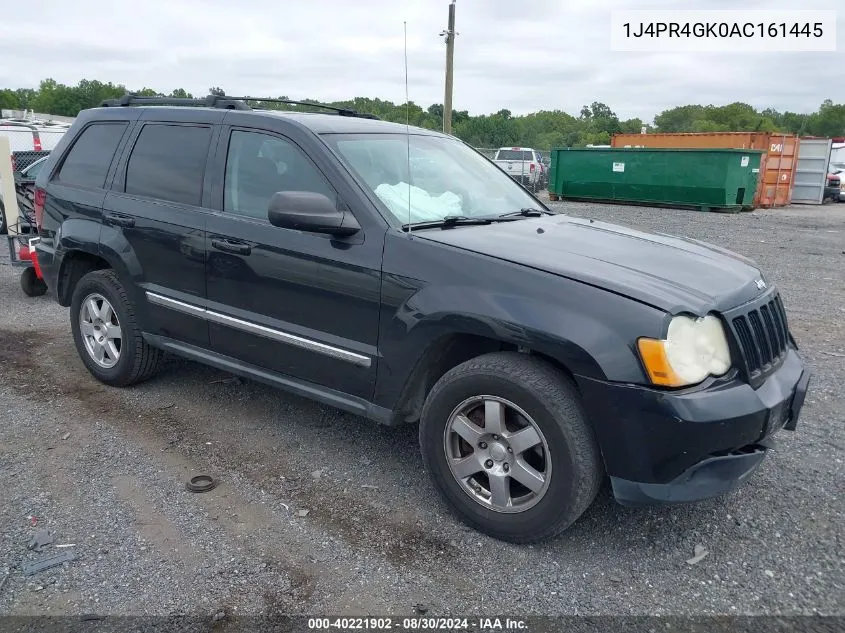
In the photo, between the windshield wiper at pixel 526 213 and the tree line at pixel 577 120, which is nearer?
the windshield wiper at pixel 526 213

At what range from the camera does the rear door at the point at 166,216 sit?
406 centimetres

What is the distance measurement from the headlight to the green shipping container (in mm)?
17812

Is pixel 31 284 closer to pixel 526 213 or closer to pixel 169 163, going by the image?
pixel 169 163

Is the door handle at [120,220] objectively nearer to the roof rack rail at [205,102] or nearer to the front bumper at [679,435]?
the roof rack rail at [205,102]

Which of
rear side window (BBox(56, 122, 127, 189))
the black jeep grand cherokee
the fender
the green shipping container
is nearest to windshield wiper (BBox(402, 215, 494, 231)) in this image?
the black jeep grand cherokee

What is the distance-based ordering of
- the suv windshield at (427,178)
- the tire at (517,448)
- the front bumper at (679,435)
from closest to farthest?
the front bumper at (679,435) < the tire at (517,448) < the suv windshield at (427,178)

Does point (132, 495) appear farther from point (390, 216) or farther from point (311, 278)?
point (390, 216)

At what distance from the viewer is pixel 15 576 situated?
9.20 ft

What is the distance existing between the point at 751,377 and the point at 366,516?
1.82 metres

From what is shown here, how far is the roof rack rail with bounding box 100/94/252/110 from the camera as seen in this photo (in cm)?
426

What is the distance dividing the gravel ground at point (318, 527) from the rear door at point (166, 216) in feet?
2.35

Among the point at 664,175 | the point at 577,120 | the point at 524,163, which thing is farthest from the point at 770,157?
the point at 577,120

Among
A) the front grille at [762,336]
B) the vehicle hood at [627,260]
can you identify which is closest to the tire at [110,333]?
the vehicle hood at [627,260]

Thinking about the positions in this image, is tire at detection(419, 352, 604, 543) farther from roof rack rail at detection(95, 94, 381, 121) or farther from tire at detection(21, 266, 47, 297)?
tire at detection(21, 266, 47, 297)
